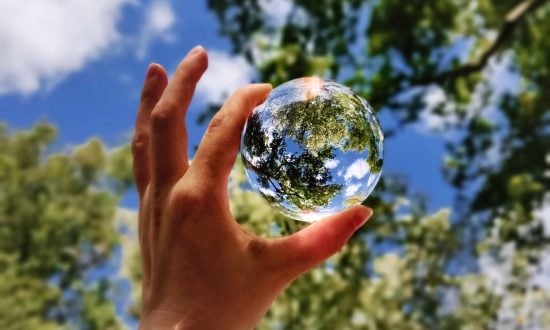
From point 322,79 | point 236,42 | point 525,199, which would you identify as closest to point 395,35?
point 236,42

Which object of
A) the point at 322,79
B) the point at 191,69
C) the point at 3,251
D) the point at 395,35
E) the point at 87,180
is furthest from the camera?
the point at 87,180

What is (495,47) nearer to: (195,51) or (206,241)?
(195,51)

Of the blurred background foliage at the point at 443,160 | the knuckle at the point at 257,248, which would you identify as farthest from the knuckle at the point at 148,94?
the blurred background foliage at the point at 443,160

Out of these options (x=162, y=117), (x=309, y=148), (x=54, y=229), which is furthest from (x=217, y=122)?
(x=54, y=229)

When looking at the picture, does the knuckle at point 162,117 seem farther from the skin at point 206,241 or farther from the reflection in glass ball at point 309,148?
the reflection in glass ball at point 309,148

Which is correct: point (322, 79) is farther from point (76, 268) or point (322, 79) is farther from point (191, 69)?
point (76, 268)
